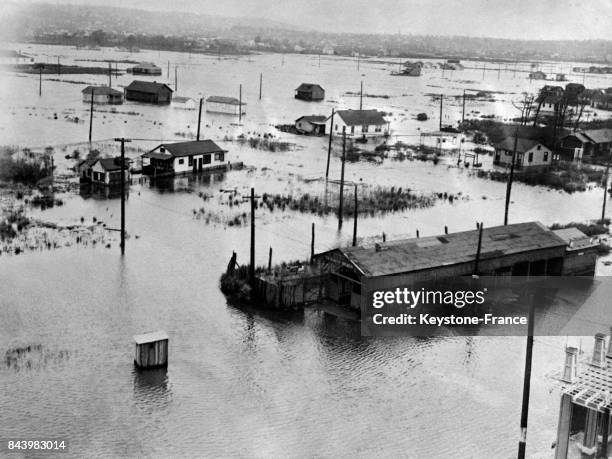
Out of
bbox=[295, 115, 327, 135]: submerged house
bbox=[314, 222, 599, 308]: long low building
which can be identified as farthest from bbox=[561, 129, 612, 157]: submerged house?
bbox=[314, 222, 599, 308]: long low building

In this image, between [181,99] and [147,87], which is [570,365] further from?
[147,87]

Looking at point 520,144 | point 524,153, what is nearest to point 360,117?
point 520,144

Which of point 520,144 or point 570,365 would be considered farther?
point 520,144

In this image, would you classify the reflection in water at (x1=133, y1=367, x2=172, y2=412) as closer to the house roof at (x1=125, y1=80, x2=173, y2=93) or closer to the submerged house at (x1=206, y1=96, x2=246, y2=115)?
the submerged house at (x1=206, y1=96, x2=246, y2=115)

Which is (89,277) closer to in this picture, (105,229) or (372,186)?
(105,229)

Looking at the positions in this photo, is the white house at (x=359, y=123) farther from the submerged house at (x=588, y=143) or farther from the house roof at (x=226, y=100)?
the submerged house at (x=588, y=143)

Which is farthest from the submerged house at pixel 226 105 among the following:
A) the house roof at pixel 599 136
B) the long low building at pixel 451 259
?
the long low building at pixel 451 259
